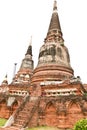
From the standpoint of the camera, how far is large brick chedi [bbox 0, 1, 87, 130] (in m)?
Answer: 16.9

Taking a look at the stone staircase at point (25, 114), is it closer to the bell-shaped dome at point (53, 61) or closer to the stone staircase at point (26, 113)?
the stone staircase at point (26, 113)

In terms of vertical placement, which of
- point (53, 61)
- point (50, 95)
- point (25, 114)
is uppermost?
point (53, 61)

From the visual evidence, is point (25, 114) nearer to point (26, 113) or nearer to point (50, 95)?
point (26, 113)

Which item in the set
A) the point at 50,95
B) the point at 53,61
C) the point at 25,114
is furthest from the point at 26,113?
the point at 53,61

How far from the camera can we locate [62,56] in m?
23.0

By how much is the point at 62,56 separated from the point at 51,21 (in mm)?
6074

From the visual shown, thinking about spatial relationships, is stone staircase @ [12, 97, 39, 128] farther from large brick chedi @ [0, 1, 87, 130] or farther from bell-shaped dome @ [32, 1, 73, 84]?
bell-shaped dome @ [32, 1, 73, 84]

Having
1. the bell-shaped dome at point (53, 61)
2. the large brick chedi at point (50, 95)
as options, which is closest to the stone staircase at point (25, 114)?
the large brick chedi at point (50, 95)

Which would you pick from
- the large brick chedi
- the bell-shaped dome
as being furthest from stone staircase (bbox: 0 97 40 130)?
the bell-shaped dome

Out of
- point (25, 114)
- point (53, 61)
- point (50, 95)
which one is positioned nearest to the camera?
point (25, 114)

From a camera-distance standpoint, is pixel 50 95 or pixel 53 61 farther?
pixel 53 61

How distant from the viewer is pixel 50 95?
61.8 ft

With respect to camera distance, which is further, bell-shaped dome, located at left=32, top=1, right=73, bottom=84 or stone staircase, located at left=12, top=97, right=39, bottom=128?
bell-shaped dome, located at left=32, top=1, right=73, bottom=84

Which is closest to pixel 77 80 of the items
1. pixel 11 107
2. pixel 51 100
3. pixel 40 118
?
pixel 51 100
